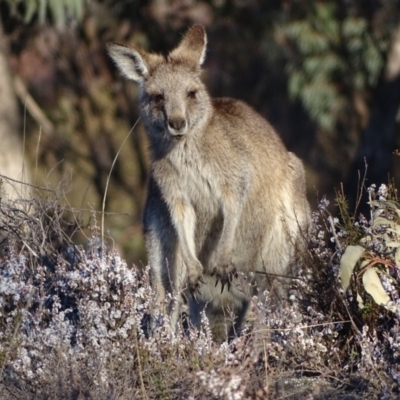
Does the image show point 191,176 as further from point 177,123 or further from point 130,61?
point 130,61

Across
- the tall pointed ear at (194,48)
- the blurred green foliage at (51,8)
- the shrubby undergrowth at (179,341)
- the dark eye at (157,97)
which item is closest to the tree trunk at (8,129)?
the blurred green foliage at (51,8)

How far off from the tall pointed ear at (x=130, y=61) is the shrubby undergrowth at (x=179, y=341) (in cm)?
134

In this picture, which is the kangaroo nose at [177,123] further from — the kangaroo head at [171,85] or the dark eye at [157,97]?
the dark eye at [157,97]

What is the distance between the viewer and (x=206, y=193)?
21.6 feet

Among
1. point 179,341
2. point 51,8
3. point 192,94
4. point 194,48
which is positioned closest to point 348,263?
point 179,341

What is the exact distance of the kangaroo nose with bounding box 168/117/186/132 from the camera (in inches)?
247

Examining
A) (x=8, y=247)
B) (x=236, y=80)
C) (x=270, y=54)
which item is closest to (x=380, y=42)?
(x=270, y=54)

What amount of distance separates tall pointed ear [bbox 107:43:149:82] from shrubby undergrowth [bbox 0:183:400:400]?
52.6 inches

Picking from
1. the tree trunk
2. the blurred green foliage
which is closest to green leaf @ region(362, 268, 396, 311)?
the tree trunk

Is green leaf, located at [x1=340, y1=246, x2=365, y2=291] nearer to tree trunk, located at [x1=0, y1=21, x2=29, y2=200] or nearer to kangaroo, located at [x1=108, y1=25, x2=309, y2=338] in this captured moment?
kangaroo, located at [x1=108, y1=25, x2=309, y2=338]

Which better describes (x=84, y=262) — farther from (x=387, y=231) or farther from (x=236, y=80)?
(x=236, y=80)

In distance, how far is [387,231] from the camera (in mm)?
5133

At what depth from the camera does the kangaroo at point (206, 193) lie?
6504 millimetres

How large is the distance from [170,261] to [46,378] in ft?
6.22
